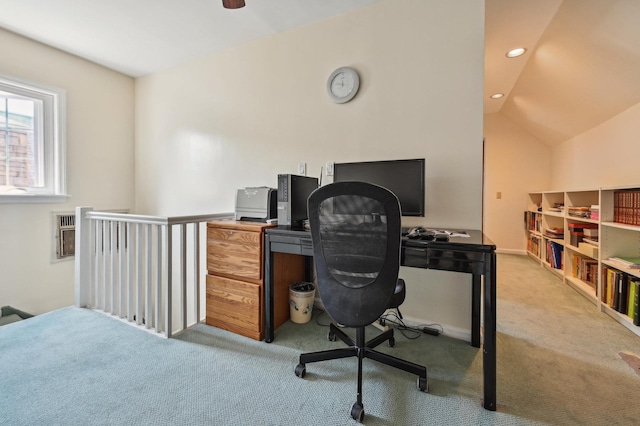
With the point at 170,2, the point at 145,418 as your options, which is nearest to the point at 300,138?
the point at 170,2

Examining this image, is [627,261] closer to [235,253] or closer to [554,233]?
[554,233]

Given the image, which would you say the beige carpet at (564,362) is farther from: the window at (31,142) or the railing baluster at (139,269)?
the window at (31,142)

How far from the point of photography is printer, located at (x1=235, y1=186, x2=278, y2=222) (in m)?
2.04

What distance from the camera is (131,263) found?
2117 mm

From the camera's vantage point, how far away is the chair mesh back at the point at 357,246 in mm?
1179

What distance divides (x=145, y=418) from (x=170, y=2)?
2763 mm

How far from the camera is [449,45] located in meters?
1.87

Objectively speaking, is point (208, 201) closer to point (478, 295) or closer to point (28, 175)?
point (28, 175)

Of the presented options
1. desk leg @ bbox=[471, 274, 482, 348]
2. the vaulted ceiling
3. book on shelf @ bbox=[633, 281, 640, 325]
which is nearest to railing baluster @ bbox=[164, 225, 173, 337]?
the vaulted ceiling

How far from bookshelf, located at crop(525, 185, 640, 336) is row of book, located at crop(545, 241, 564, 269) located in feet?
0.07

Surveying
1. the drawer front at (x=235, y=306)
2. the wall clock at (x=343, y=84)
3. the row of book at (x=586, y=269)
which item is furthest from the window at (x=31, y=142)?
the row of book at (x=586, y=269)

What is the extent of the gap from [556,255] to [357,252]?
3585 mm

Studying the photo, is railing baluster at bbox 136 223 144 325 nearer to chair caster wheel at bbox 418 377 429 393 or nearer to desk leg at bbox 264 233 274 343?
desk leg at bbox 264 233 274 343

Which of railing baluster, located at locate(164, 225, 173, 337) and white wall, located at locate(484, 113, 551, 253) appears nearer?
railing baluster, located at locate(164, 225, 173, 337)
